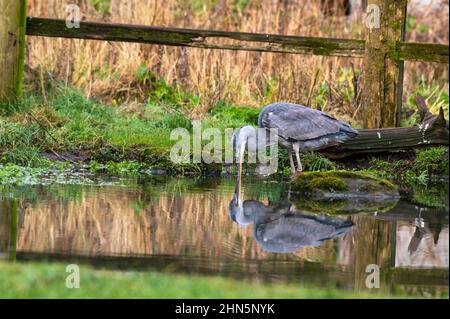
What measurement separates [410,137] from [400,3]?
1716 millimetres

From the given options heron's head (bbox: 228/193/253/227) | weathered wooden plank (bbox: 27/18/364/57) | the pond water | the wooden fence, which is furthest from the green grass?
heron's head (bbox: 228/193/253/227)

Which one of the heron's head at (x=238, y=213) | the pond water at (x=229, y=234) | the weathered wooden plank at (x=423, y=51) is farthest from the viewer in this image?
the weathered wooden plank at (x=423, y=51)

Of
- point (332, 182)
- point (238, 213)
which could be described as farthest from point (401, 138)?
point (238, 213)

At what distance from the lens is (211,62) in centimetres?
1495

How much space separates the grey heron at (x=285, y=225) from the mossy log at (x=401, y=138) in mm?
2387

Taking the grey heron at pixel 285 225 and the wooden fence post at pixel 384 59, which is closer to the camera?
the grey heron at pixel 285 225

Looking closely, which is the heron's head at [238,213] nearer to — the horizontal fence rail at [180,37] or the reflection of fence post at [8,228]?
the reflection of fence post at [8,228]

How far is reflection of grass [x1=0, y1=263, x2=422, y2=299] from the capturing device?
18.0 ft

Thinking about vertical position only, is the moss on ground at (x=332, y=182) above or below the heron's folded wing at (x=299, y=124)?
below

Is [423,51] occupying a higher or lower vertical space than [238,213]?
higher

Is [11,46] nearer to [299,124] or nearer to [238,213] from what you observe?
[299,124]

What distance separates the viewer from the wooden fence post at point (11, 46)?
39.6 ft

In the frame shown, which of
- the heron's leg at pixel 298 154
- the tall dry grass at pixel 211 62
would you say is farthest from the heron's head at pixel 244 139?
the tall dry grass at pixel 211 62

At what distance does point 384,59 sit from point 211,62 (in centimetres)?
393
